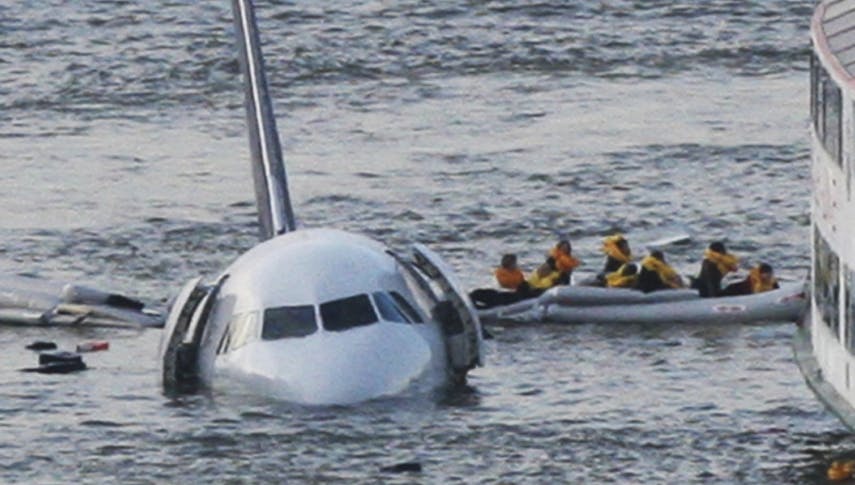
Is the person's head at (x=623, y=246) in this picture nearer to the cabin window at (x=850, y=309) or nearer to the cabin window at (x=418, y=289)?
the cabin window at (x=418, y=289)

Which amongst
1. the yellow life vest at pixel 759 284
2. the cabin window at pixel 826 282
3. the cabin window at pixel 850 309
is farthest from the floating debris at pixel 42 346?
the cabin window at pixel 850 309

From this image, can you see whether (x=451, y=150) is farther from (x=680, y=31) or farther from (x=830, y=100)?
(x=830, y=100)

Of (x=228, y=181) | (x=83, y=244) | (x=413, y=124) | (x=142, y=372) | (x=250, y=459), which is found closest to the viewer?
(x=250, y=459)

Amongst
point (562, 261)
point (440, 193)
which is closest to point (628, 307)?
point (562, 261)

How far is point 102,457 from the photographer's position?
59.3m

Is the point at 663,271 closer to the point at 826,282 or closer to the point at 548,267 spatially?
the point at 548,267

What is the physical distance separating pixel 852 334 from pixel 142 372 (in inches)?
833

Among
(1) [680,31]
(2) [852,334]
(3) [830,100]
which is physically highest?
(3) [830,100]

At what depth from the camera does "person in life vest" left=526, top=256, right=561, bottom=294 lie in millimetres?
72688

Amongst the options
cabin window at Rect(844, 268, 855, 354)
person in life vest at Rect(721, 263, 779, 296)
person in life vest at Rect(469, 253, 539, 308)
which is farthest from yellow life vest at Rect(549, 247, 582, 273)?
cabin window at Rect(844, 268, 855, 354)

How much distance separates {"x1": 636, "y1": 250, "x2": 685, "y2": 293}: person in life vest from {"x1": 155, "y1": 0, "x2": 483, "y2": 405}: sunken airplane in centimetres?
795

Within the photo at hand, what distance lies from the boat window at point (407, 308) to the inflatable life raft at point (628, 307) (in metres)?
7.76

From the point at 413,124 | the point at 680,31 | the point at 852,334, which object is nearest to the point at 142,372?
the point at 852,334

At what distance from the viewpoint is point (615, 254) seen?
73500mm
